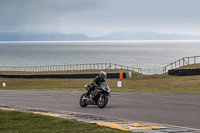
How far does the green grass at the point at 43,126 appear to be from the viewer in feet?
28.8

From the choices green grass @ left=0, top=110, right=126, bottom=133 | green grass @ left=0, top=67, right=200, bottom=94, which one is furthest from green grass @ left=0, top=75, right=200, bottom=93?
green grass @ left=0, top=110, right=126, bottom=133

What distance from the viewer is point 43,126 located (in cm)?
955

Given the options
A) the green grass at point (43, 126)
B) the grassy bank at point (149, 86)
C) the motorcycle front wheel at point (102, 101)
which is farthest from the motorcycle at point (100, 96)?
the grassy bank at point (149, 86)

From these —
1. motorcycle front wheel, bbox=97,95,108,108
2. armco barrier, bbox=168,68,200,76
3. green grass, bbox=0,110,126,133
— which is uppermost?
armco barrier, bbox=168,68,200,76

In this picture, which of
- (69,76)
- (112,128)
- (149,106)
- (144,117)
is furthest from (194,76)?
(112,128)

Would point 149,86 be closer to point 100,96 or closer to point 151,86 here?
point 151,86

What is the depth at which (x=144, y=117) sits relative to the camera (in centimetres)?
1170

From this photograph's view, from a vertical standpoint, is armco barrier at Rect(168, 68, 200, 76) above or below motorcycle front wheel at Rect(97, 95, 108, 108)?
above

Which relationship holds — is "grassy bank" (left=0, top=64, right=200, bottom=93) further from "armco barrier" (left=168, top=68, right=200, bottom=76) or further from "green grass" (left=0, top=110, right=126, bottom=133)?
"green grass" (left=0, top=110, right=126, bottom=133)

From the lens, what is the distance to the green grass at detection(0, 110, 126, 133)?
879 centimetres

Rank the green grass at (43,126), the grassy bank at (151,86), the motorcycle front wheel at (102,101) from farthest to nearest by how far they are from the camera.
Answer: the grassy bank at (151,86), the motorcycle front wheel at (102,101), the green grass at (43,126)

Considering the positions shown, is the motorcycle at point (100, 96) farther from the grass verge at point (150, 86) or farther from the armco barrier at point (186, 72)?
the armco barrier at point (186, 72)

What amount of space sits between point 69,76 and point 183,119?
121ft

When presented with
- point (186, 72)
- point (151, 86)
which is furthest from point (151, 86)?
point (186, 72)
